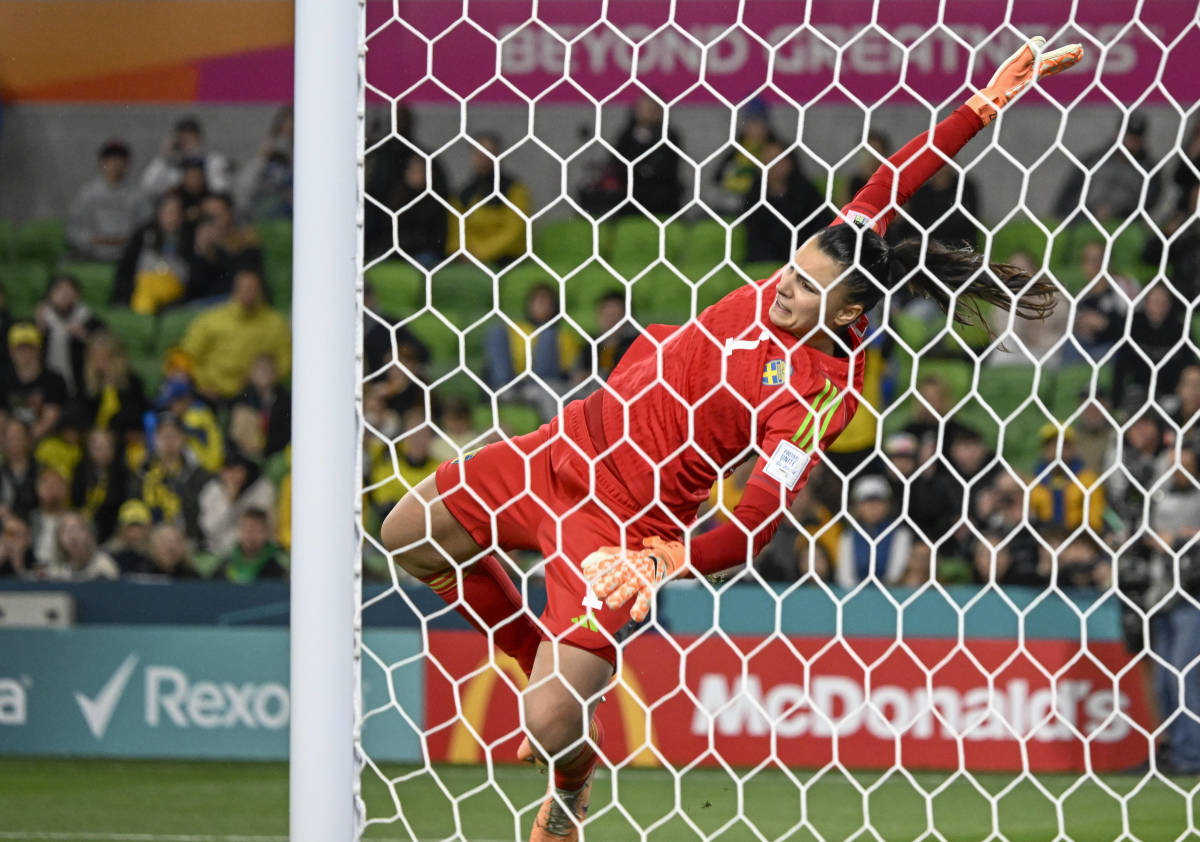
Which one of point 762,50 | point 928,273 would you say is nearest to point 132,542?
point 762,50

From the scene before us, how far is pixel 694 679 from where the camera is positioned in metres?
5.23

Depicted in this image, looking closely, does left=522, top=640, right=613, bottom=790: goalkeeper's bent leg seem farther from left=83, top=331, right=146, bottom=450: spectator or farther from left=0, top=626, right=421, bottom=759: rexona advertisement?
left=83, top=331, right=146, bottom=450: spectator

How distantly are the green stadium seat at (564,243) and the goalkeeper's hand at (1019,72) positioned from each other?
4.72m

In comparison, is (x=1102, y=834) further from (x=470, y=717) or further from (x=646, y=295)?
(x=646, y=295)

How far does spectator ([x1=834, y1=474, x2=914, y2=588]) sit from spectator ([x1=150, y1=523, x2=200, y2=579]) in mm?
2623

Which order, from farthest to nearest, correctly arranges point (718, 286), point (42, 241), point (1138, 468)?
point (42, 241) < point (718, 286) < point (1138, 468)

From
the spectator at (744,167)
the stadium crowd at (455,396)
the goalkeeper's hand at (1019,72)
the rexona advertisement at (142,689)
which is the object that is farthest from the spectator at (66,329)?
the goalkeeper's hand at (1019,72)

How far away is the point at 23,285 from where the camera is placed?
7.52 m

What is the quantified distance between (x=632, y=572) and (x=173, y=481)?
4213 millimetres

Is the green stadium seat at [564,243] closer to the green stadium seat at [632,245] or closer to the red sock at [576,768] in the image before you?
the green stadium seat at [632,245]

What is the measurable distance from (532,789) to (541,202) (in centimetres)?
357

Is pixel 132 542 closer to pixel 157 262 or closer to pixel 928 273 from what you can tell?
pixel 157 262

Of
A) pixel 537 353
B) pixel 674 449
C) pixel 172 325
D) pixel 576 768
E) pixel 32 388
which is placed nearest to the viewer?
pixel 674 449

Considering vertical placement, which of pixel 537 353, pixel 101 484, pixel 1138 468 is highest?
pixel 537 353
